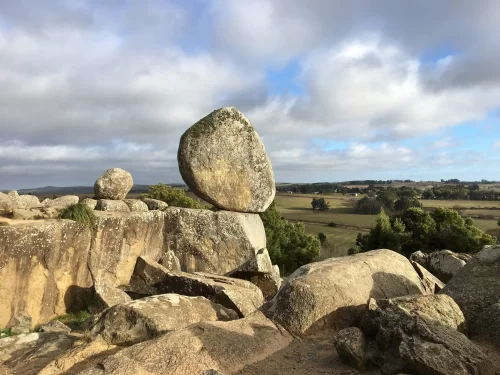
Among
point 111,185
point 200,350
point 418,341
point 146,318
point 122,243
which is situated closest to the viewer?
point 418,341

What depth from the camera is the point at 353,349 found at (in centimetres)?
555

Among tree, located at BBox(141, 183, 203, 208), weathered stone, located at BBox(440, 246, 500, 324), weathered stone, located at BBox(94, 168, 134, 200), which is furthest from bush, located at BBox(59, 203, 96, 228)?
tree, located at BBox(141, 183, 203, 208)

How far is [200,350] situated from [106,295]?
481 centimetres

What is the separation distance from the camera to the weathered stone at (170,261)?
1220 centimetres

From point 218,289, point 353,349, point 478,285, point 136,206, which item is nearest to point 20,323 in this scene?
point 218,289

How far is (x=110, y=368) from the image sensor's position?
525 cm

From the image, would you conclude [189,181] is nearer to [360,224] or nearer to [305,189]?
[360,224]

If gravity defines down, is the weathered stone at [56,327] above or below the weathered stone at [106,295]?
below

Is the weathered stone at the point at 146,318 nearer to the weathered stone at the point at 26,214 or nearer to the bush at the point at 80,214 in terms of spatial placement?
the bush at the point at 80,214

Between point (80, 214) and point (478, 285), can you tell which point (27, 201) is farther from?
point (478, 285)

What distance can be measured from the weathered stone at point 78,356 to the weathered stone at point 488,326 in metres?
5.16

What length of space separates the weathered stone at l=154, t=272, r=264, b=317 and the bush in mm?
2194

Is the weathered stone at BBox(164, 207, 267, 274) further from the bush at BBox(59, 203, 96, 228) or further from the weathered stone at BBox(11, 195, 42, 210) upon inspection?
the weathered stone at BBox(11, 195, 42, 210)

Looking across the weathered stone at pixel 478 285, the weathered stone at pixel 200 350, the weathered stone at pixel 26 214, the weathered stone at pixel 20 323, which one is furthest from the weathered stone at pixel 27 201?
the weathered stone at pixel 478 285
